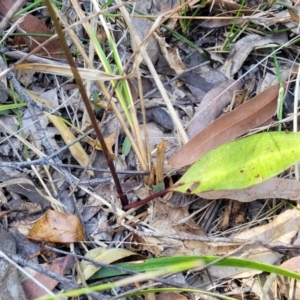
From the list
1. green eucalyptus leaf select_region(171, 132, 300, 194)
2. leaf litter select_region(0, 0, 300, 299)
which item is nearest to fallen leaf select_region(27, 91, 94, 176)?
leaf litter select_region(0, 0, 300, 299)

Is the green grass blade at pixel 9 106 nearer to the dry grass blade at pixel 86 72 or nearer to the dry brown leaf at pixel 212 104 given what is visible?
the dry grass blade at pixel 86 72

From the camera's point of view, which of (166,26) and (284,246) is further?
(166,26)

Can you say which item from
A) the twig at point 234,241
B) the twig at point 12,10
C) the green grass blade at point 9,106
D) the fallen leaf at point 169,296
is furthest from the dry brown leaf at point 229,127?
the twig at point 12,10

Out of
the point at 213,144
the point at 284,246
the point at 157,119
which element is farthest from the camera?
the point at 157,119

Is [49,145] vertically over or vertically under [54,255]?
over

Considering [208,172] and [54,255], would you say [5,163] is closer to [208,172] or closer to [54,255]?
[54,255]

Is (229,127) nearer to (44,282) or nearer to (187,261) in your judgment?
(187,261)

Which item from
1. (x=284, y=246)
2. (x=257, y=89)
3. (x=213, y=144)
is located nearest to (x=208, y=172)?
(x=213, y=144)
